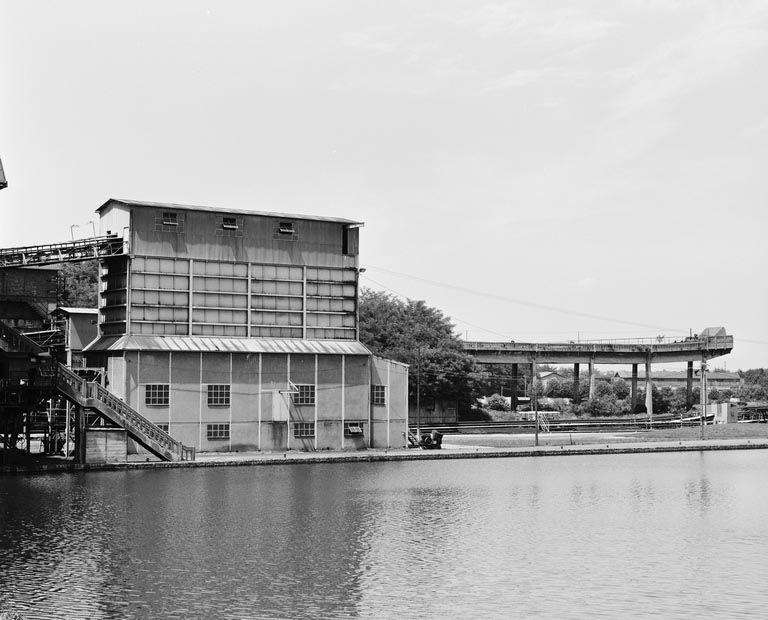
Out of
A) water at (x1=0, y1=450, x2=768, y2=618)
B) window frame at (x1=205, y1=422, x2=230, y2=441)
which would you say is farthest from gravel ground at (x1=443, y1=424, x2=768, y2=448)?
water at (x1=0, y1=450, x2=768, y2=618)

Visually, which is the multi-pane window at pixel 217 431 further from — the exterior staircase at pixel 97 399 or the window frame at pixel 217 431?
the exterior staircase at pixel 97 399

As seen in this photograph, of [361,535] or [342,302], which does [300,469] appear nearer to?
[342,302]

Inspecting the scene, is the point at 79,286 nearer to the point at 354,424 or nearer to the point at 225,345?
the point at 225,345

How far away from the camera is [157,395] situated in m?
75.4

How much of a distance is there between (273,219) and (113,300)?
1295cm

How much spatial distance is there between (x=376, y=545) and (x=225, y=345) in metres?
36.9

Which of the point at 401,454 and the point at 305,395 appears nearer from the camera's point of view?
the point at 401,454

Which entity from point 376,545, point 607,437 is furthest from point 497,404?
point 376,545

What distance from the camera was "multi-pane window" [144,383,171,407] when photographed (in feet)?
246

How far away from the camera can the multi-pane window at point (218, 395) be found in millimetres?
77188

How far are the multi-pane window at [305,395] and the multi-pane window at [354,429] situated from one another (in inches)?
136

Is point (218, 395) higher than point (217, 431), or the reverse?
point (218, 395)

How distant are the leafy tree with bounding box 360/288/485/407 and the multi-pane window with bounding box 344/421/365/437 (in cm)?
3454

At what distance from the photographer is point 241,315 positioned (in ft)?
263
